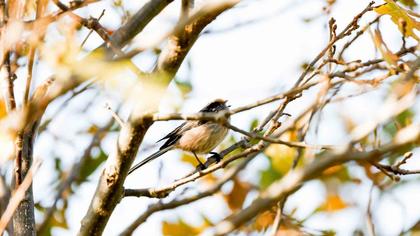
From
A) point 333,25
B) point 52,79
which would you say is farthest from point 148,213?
point 333,25

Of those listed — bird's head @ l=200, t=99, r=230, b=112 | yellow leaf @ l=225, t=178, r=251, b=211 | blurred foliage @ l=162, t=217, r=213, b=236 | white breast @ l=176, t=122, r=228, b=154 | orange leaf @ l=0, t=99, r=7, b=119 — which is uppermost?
bird's head @ l=200, t=99, r=230, b=112

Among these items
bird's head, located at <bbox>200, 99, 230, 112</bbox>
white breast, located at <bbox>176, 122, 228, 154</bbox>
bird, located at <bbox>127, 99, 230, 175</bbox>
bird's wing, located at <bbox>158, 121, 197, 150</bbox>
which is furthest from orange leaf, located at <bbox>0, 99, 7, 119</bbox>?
bird's head, located at <bbox>200, 99, 230, 112</bbox>

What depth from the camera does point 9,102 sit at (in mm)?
3701

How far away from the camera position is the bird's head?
766cm

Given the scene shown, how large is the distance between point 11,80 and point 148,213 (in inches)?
43.5

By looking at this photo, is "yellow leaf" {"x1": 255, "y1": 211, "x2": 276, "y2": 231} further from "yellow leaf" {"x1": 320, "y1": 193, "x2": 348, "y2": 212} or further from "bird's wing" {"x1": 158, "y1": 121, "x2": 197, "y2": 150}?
"bird's wing" {"x1": 158, "y1": 121, "x2": 197, "y2": 150}

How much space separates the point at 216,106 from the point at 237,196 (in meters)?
2.06

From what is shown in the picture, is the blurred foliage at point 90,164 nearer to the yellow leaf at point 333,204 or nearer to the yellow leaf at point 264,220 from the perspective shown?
the yellow leaf at point 264,220

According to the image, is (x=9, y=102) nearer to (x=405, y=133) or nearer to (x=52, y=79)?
(x=52, y=79)

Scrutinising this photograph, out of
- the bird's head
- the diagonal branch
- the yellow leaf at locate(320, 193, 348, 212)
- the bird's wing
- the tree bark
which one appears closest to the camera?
the diagonal branch

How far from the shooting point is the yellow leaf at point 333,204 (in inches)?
201

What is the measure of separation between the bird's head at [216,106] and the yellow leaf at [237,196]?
1806 mm

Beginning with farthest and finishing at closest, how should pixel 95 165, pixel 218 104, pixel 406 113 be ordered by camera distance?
pixel 218 104
pixel 95 165
pixel 406 113

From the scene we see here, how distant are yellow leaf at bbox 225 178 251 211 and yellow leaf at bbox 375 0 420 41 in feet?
8.37
